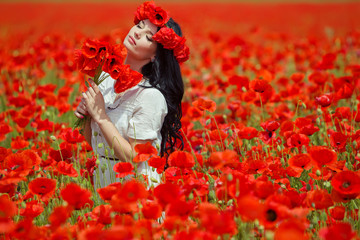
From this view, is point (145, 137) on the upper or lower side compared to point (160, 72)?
lower

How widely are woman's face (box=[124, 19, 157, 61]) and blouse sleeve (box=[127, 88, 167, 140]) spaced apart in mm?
207

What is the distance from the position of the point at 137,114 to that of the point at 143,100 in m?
0.08

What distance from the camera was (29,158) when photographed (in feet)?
6.02

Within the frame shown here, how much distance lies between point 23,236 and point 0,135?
1.36 m

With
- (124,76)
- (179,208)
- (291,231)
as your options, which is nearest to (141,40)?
(124,76)

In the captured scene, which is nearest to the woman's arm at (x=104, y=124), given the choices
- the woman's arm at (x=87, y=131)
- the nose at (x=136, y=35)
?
the woman's arm at (x=87, y=131)

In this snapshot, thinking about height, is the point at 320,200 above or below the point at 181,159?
below

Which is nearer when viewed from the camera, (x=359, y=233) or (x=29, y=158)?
(x=359, y=233)

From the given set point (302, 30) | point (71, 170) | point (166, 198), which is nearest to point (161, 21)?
point (71, 170)

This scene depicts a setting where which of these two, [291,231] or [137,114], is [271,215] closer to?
[291,231]

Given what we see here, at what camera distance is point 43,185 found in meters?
1.66

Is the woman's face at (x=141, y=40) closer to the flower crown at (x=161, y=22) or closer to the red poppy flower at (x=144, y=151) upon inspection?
the flower crown at (x=161, y=22)

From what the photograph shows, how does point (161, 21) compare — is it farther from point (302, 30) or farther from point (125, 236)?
point (302, 30)

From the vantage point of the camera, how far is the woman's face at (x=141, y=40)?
224 centimetres
